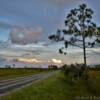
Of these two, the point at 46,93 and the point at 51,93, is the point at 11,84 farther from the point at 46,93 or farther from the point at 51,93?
the point at 46,93

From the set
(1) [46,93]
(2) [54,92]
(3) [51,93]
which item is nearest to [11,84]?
(2) [54,92]

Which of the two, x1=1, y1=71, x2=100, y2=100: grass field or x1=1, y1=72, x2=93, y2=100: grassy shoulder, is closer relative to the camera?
x1=1, y1=72, x2=93, y2=100: grassy shoulder

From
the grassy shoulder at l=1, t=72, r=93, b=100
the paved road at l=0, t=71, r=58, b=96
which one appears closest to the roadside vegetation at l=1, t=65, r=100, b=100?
the grassy shoulder at l=1, t=72, r=93, b=100

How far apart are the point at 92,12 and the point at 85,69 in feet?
32.5

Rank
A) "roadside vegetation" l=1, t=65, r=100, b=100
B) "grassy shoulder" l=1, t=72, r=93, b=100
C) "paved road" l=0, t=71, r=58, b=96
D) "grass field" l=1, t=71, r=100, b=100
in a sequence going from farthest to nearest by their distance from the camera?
"paved road" l=0, t=71, r=58, b=96 → "roadside vegetation" l=1, t=65, r=100, b=100 → "grass field" l=1, t=71, r=100, b=100 → "grassy shoulder" l=1, t=72, r=93, b=100

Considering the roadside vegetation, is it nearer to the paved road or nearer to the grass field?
the grass field

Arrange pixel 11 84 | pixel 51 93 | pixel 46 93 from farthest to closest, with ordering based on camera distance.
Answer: pixel 11 84, pixel 51 93, pixel 46 93

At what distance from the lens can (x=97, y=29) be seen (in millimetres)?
44250

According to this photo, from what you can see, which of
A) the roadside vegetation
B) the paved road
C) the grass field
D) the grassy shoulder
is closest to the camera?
the grassy shoulder

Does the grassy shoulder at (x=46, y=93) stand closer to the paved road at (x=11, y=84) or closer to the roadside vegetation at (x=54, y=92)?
the roadside vegetation at (x=54, y=92)

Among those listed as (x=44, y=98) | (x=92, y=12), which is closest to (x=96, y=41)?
(x=92, y=12)

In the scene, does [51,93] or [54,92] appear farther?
[54,92]

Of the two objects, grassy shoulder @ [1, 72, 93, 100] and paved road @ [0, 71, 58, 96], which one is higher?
paved road @ [0, 71, 58, 96]

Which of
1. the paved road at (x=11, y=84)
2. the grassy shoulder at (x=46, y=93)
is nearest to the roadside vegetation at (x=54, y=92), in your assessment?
the grassy shoulder at (x=46, y=93)
